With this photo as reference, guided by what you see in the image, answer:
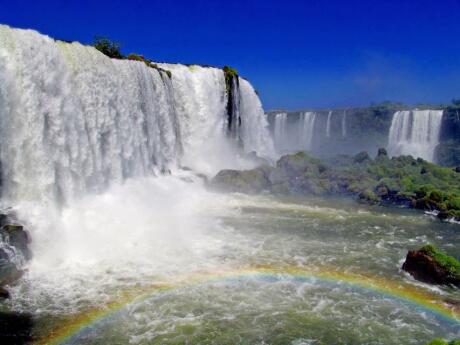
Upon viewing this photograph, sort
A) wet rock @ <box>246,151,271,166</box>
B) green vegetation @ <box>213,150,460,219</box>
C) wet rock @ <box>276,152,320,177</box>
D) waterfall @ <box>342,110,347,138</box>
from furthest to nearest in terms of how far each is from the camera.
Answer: waterfall @ <box>342,110,347,138</box>
wet rock @ <box>246,151,271,166</box>
wet rock @ <box>276,152,320,177</box>
green vegetation @ <box>213,150,460,219</box>

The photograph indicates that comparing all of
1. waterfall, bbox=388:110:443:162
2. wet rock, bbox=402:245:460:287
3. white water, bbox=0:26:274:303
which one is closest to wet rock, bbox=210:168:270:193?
white water, bbox=0:26:274:303

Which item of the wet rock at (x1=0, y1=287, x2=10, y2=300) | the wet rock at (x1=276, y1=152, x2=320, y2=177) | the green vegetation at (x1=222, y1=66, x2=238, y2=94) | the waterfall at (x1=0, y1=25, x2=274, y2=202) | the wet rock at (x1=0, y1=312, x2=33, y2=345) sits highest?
the green vegetation at (x1=222, y1=66, x2=238, y2=94)

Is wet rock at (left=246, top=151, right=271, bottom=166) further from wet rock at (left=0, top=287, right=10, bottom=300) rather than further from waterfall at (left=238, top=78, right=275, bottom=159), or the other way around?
wet rock at (left=0, top=287, right=10, bottom=300)

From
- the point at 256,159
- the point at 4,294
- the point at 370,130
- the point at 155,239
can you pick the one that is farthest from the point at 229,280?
the point at 370,130

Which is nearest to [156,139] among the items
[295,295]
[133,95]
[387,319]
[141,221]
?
[133,95]

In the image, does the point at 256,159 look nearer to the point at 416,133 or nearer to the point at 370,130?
the point at 416,133

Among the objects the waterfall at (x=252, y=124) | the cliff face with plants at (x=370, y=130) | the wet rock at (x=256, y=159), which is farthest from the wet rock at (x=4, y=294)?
Result: the cliff face with plants at (x=370, y=130)
